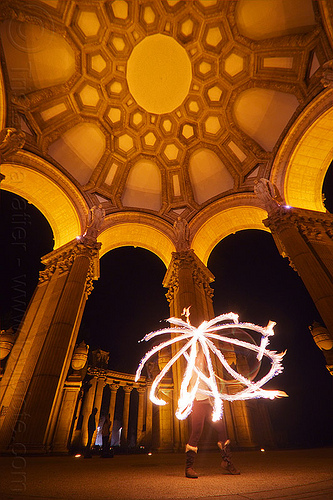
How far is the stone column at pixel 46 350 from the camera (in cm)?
731

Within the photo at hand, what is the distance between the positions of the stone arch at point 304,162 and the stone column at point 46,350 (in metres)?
10.6

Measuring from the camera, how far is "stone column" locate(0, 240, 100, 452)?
731 centimetres

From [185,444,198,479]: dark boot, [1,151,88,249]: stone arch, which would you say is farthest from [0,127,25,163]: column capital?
[185,444,198,479]: dark boot

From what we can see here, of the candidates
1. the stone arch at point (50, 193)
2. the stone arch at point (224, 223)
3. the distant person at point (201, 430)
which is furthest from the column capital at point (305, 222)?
the stone arch at point (50, 193)

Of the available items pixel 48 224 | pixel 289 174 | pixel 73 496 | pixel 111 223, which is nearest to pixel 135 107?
pixel 111 223

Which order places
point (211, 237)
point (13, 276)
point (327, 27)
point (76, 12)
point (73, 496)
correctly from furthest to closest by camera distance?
point (211, 237)
point (13, 276)
point (76, 12)
point (327, 27)
point (73, 496)

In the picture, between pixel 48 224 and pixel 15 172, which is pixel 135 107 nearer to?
pixel 15 172

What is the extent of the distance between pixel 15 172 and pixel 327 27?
634 inches

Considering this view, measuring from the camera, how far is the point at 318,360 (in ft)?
46.0

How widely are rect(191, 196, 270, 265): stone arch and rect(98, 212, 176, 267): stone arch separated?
1.95 metres

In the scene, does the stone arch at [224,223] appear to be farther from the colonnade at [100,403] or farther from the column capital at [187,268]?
the colonnade at [100,403]

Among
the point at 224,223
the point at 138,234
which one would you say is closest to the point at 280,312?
the point at 224,223

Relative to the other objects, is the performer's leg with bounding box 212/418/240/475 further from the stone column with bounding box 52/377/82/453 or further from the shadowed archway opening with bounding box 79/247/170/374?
the shadowed archway opening with bounding box 79/247/170/374

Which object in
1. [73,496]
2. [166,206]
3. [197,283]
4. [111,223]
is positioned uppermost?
[166,206]
